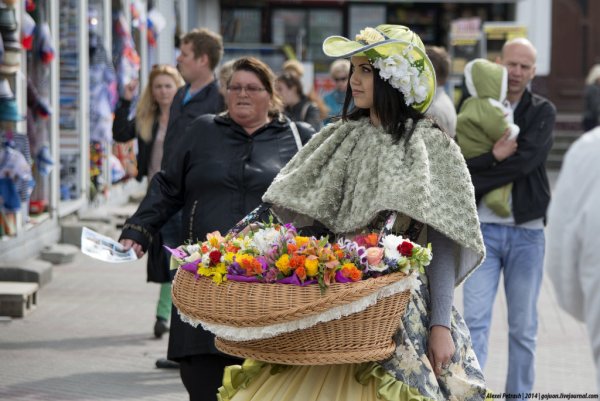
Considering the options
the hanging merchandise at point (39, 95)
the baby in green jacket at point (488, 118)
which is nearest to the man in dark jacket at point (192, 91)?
the baby in green jacket at point (488, 118)

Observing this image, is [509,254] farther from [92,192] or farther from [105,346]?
[92,192]

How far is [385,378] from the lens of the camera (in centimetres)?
417

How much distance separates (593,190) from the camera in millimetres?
2803

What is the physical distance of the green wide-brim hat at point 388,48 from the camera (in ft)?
14.4

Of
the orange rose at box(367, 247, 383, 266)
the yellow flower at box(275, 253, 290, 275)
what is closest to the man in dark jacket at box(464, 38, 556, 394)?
the orange rose at box(367, 247, 383, 266)

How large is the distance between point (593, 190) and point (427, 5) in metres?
27.5

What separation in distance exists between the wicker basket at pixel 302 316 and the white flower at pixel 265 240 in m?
0.18

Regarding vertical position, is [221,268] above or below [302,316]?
above

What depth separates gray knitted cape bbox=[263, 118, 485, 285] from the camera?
14.0ft

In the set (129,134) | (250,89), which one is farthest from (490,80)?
(129,134)

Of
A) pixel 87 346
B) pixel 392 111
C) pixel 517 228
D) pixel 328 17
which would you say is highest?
pixel 328 17

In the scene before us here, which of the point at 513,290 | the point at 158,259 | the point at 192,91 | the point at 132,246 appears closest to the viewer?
the point at 132,246

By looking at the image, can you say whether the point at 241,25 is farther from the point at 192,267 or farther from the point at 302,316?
the point at 302,316

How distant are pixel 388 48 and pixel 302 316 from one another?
3.33 ft
